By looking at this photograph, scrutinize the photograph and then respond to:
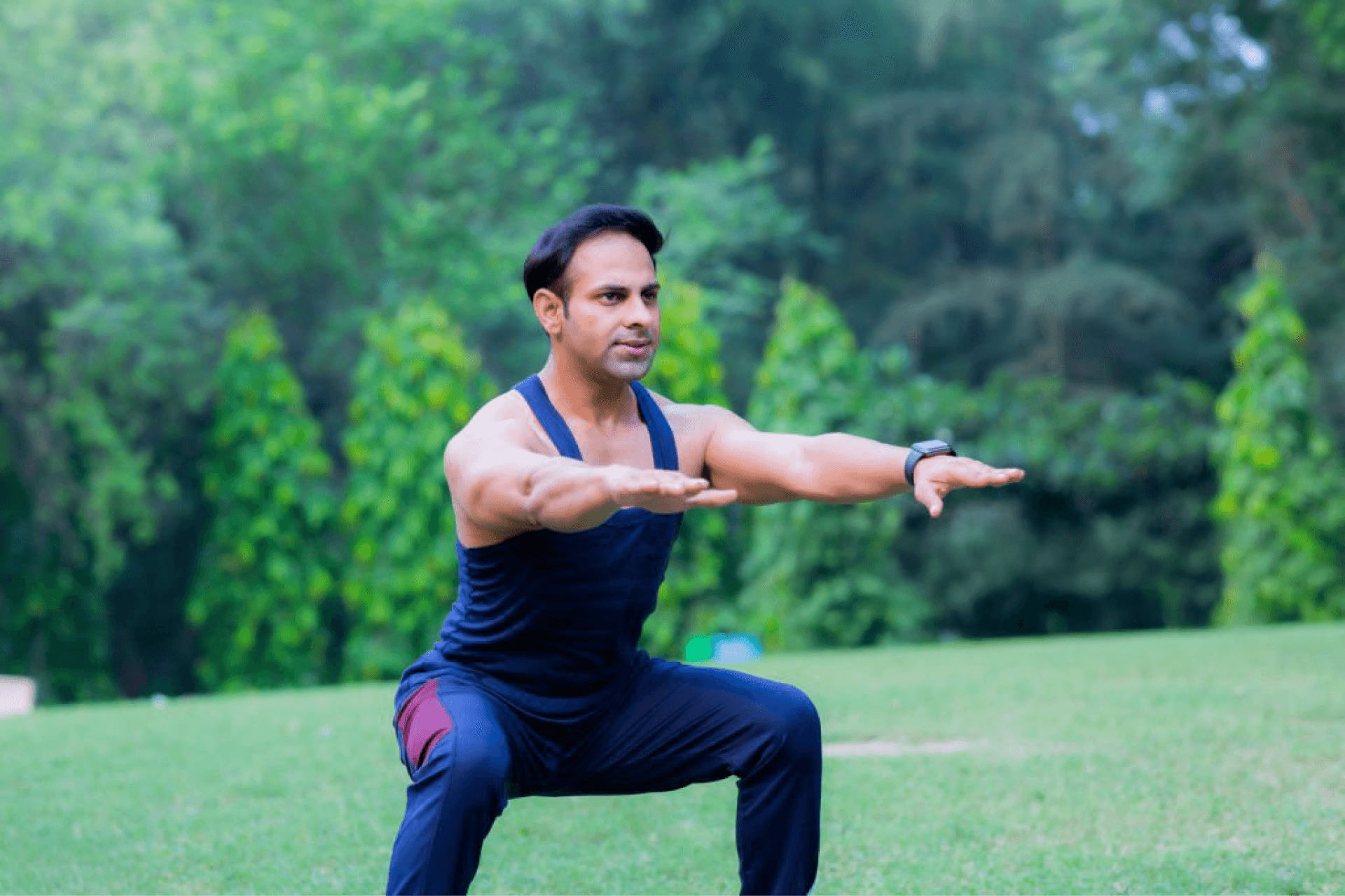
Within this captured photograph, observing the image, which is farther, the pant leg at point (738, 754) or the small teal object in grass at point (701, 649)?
the small teal object in grass at point (701, 649)

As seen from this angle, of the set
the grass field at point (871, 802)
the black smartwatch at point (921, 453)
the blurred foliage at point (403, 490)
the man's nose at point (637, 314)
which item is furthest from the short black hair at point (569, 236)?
the blurred foliage at point (403, 490)

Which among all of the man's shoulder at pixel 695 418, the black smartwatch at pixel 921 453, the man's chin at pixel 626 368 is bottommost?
the black smartwatch at pixel 921 453

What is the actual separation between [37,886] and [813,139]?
22236 millimetres

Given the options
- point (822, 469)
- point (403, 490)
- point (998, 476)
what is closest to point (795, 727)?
point (822, 469)

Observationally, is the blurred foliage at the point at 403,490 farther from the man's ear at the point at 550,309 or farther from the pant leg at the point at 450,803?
the pant leg at the point at 450,803

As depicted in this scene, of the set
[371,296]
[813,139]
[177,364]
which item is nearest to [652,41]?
[813,139]

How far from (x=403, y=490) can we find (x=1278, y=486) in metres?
8.18

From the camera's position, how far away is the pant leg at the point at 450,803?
3.32 meters

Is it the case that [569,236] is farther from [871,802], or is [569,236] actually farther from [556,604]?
[871,802]

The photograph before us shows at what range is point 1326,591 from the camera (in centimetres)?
1470

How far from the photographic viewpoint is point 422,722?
353 cm

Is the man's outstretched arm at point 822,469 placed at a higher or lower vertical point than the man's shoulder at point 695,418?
lower

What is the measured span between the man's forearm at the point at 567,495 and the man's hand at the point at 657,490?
0.03 m

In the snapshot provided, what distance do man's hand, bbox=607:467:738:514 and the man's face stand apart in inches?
25.8
